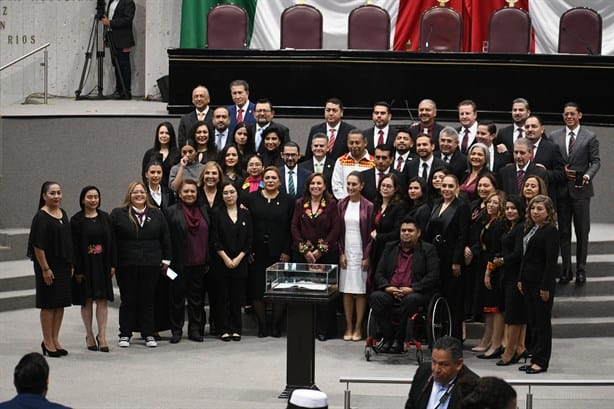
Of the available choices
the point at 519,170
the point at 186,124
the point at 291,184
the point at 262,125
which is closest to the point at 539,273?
the point at 519,170

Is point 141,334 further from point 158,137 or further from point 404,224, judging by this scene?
point 404,224

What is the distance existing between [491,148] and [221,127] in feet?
9.23

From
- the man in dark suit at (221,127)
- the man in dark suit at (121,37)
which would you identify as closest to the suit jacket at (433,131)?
the man in dark suit at (221,127)

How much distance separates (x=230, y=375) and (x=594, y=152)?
4480 millimetres

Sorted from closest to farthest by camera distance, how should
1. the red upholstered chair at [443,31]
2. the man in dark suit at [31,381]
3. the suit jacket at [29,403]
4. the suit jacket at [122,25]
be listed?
the suit jacket at [29,403] → the man in dark suit at [31,381] → the red upholstered chair at [443,31] → the suit jacket at [122,25]

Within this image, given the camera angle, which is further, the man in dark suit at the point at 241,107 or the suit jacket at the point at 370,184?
the man in dark suit at the point at 241,107

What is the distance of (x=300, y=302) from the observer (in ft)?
32.1

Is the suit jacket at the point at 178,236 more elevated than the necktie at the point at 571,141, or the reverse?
the necktie at the point at 571,141

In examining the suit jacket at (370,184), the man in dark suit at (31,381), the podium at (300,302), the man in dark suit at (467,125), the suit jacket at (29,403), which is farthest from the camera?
the man in dark suit at (467,125)

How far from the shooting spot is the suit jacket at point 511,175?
11.6m

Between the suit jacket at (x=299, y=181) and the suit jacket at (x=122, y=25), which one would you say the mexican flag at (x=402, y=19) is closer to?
the suit jacket at (x=122, y=25)

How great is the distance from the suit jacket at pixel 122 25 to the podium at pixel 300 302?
9.44m

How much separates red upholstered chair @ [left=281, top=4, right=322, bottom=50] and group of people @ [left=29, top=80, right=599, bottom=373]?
337cm

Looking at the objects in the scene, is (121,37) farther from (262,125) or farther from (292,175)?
(292,175)
